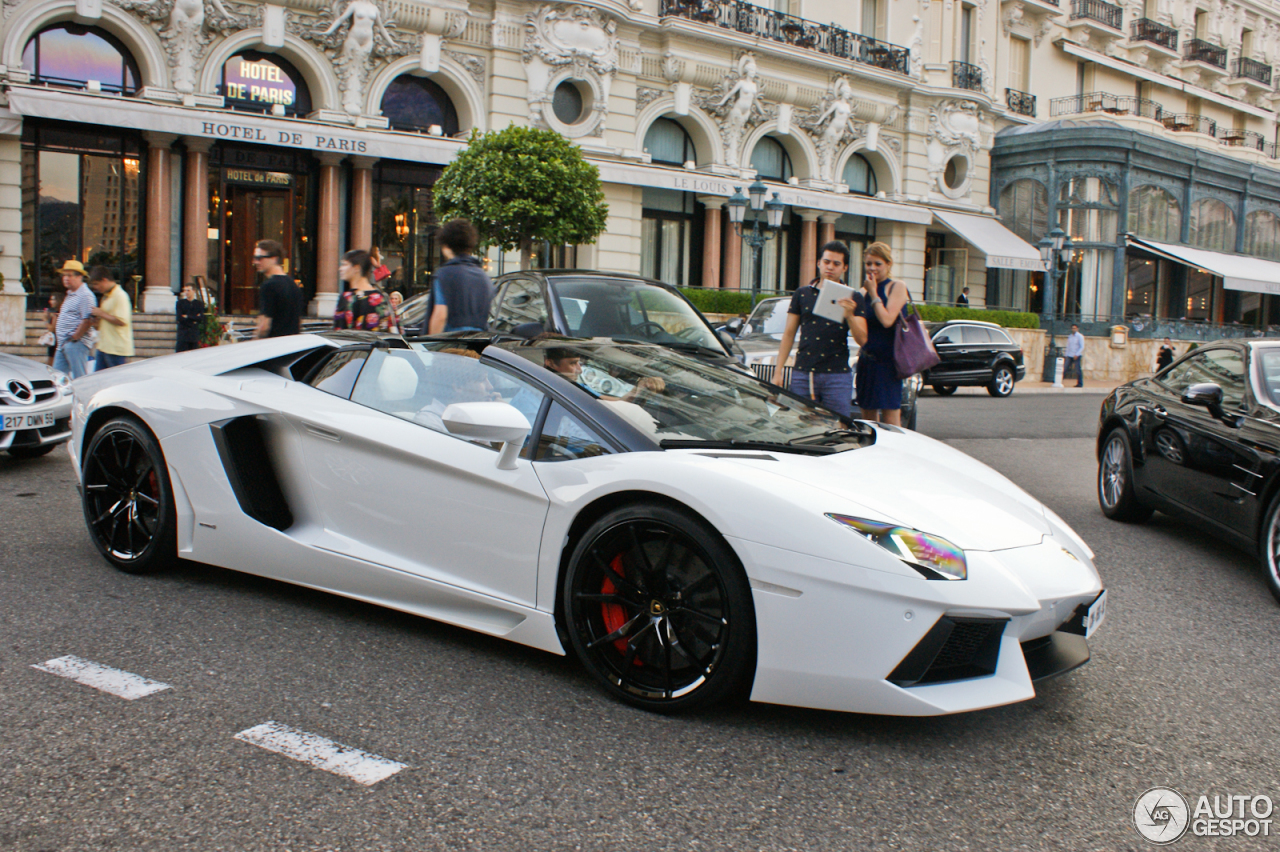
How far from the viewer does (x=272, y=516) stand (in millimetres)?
4254

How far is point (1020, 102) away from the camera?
3603 centimetres

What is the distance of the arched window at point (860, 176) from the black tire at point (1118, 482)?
25.8m

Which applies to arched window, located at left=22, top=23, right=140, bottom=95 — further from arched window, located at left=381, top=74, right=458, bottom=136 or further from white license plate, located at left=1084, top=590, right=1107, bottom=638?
white license plate, located at left=1084, top=590, right=1107, bottom=638

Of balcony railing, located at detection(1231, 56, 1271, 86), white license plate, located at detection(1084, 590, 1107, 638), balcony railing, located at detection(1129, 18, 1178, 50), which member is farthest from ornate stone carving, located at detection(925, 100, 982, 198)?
white license plate, located at detection(1084, 590, 1107, 638)

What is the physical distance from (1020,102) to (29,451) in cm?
3503

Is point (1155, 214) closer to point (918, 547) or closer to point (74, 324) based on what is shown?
point (74, 324)

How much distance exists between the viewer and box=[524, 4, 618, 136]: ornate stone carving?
24.4m

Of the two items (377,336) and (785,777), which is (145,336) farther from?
(785,777)

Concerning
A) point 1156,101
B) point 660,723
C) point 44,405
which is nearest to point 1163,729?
point 660,723

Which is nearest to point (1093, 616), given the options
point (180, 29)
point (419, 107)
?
point (180, 29)

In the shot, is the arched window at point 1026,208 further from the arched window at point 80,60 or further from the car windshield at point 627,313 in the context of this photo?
A: the car windshield at point 627,313

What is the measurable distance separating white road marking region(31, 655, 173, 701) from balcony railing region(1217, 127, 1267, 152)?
49550 mm

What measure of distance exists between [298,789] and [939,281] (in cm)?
3442

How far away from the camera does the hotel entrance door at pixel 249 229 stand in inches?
876
